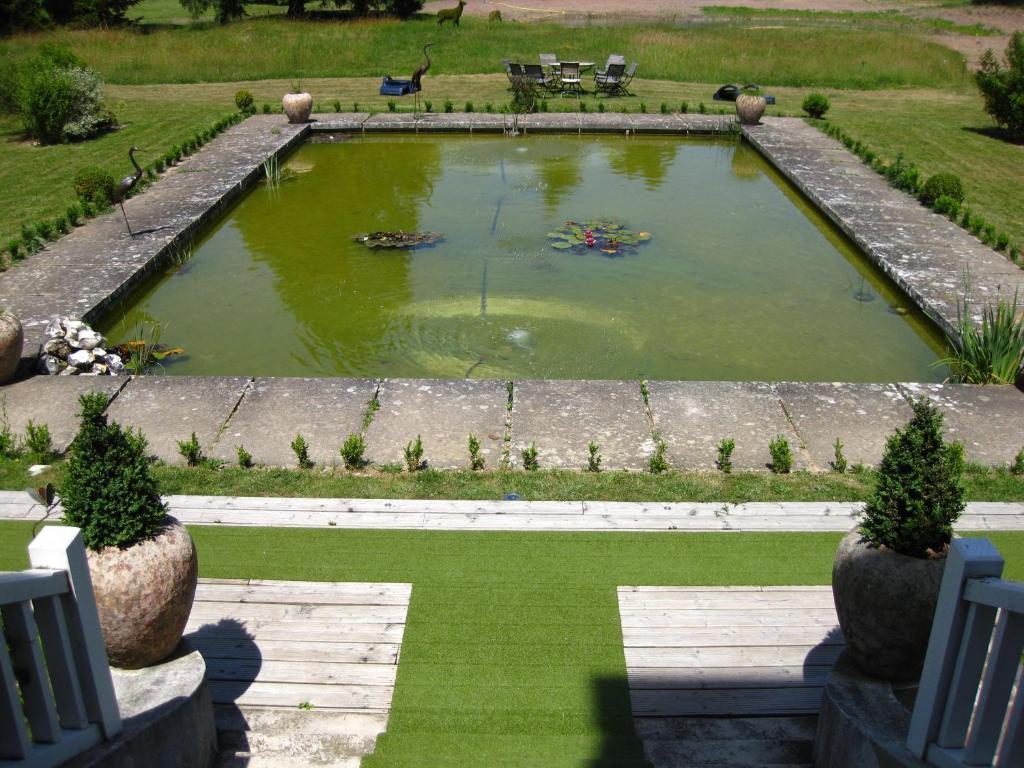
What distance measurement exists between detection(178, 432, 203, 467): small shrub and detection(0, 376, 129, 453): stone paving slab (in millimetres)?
948

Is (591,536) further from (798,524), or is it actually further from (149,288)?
(149,288)

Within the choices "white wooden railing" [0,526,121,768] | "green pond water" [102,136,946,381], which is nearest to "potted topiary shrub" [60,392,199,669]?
"white wooden railing" [0,526,121,768]

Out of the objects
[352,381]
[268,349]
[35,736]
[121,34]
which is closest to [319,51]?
[121,34]

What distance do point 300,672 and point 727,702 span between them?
6.51 ft

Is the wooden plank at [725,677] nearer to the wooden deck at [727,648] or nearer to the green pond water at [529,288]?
the wooden deck at [727,648]

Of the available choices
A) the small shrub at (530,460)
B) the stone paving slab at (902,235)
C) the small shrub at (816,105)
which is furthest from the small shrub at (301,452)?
the small shrub at (816,105)

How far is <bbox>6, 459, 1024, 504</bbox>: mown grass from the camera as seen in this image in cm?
571

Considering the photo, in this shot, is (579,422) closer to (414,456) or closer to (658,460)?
(658,460)

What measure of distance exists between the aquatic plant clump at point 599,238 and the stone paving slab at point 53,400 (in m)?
5.77

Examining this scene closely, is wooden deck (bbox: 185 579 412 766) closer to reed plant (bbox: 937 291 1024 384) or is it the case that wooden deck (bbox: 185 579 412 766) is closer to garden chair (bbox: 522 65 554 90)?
reed plant (bbox: 937 291 1024 384)

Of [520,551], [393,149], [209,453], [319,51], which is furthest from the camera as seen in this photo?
[319,51]

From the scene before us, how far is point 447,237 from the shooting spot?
11242 mm

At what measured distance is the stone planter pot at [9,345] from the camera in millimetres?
6859

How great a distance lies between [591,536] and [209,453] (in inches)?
→ 111
